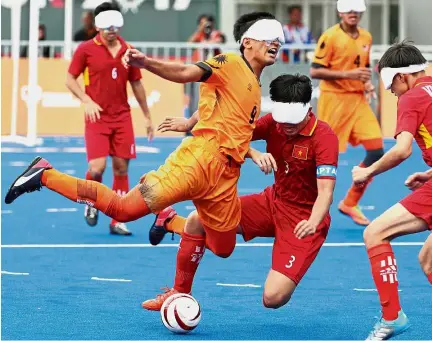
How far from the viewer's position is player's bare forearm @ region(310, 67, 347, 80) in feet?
43.5

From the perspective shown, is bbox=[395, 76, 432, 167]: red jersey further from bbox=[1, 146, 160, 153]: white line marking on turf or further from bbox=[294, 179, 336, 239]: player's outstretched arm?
bbox=[1, 146, 160, 153]: white line marking on turf

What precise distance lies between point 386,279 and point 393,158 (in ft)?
2.42

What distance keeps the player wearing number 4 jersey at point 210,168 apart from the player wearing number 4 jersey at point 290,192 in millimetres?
165

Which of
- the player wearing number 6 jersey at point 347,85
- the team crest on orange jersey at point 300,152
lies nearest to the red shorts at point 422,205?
the team crest on orange jersey at point 300,152

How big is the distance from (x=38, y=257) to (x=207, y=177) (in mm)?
3447

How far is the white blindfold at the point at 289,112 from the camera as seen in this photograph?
26.0ft

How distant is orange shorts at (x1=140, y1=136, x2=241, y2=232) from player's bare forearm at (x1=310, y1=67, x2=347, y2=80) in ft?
18.0

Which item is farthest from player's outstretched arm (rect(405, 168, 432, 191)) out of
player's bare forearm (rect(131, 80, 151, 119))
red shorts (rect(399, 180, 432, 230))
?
player's bare forearm (rect(131, 80, 151, 119))

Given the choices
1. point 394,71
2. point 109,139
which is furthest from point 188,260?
point 109,139

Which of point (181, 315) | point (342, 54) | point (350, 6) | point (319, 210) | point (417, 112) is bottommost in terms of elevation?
point (181, 315)

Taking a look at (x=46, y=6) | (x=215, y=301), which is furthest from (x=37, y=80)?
(x=215, y=301)

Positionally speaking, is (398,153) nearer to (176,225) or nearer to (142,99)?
(176,225)

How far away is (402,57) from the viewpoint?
7.63m

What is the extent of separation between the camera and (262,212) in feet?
27.8
